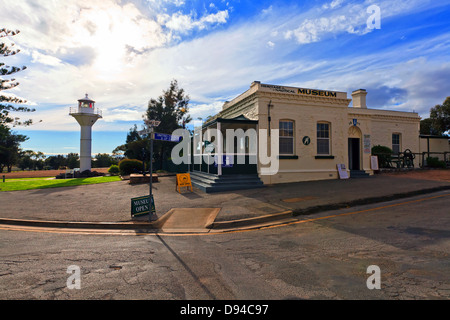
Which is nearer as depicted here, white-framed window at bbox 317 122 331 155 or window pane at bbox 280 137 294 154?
window pane at bbox 280 137 294 154

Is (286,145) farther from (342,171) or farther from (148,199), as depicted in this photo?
(148,199)

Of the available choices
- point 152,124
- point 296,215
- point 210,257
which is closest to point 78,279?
point 210,257

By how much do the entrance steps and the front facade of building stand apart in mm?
438

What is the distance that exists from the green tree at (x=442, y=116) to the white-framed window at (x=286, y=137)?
26805 mm

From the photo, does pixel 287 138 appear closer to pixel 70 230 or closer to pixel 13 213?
pixel 70 230

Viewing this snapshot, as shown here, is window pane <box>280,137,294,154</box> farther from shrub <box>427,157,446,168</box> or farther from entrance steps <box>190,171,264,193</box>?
shrub <box>427,157,446,168</box>

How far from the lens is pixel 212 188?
1293cm

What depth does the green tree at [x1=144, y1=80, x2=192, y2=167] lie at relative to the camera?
32.6 m

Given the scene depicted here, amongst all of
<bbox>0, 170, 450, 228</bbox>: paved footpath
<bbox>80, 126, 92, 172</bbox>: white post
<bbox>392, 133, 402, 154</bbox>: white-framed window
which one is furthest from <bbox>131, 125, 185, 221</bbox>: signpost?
<bbox>80, 126, 92, 172</bbox>: white post

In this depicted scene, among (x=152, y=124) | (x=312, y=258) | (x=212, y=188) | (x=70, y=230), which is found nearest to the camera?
(x=312, y=258)

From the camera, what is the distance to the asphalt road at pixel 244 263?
3.34m

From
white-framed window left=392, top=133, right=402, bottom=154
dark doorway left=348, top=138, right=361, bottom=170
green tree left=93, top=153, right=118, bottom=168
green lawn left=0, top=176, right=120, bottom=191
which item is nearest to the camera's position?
green lawn left=0, top=176, right=120, bottom=191

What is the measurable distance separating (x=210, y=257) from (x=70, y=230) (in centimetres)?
504

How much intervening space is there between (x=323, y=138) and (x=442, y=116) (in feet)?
82.0
